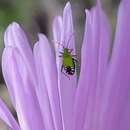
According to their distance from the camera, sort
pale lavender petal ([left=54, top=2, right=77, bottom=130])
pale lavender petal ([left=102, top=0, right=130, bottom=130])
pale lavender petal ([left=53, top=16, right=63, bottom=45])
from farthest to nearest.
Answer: pale lavender petal ([left=53, top=16, right=63, bottom=45])
pale lavender petal ([left=54, top=2, right=77, bottom=130])
pale lavender petal ([left=102, top=0, right=130, bottom=130])

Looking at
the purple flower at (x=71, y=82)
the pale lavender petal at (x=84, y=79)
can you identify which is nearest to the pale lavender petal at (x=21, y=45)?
the purple flower at (x=71, y=82)

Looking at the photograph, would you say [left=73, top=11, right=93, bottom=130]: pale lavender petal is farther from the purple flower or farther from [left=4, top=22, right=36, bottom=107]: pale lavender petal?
[left=4, top=22, right=36, bottom=107]: pale lavender petal

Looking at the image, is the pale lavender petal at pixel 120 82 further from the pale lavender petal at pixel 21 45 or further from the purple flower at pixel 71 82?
the pale lavender petal at pixel 21 45

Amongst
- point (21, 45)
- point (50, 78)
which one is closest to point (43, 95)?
point (50, 78)

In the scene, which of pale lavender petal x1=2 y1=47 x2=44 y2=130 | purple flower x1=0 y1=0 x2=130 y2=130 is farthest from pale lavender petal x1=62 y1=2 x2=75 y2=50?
pale lavender petal x1=2 y1=47 x2=44 y2=130

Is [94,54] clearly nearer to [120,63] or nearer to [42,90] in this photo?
[120,63]

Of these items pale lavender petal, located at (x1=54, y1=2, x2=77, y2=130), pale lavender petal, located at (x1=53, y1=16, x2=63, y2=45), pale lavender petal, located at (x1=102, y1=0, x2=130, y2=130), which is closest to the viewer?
pale lavender petal, located at (x1=102, y1=0, x2=130, y2=130)
